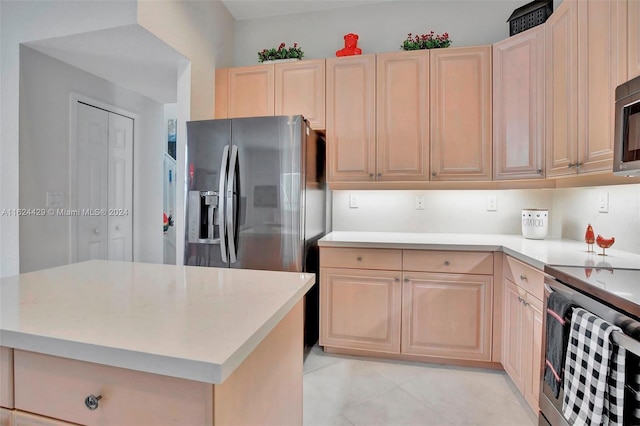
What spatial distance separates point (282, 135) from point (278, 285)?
1.39 meters

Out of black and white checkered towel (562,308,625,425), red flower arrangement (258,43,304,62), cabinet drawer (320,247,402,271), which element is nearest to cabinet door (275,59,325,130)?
red flower arrangement (258,43,304,62)

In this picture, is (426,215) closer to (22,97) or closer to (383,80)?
(383,80)

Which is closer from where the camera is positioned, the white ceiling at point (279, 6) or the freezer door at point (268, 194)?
the freezer door at point (268, 194)

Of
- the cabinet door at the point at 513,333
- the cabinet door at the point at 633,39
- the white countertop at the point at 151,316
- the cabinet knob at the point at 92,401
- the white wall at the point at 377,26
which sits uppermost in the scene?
Answer: the white wall at the point at 377,26


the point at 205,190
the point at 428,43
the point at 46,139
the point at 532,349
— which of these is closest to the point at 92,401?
the point at 205,190

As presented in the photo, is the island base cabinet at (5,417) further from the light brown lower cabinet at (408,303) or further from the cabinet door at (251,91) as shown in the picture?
the cabinet door at (251,91)

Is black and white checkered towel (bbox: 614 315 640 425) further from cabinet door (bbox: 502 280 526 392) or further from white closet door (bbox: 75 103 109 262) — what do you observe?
white closet door (bbox: 75 103 109 262)

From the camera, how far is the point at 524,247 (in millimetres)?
2047

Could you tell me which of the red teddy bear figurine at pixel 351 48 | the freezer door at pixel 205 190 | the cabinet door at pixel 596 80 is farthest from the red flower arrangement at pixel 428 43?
the freezer door at pixel 205 190

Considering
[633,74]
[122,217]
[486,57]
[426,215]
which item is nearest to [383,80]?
[486,57]

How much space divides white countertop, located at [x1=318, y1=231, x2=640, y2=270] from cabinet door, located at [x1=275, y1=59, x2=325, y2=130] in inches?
41.5

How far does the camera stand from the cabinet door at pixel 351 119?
103 inches

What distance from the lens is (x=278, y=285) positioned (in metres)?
1.09

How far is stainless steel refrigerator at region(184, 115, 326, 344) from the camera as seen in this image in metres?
2.25
